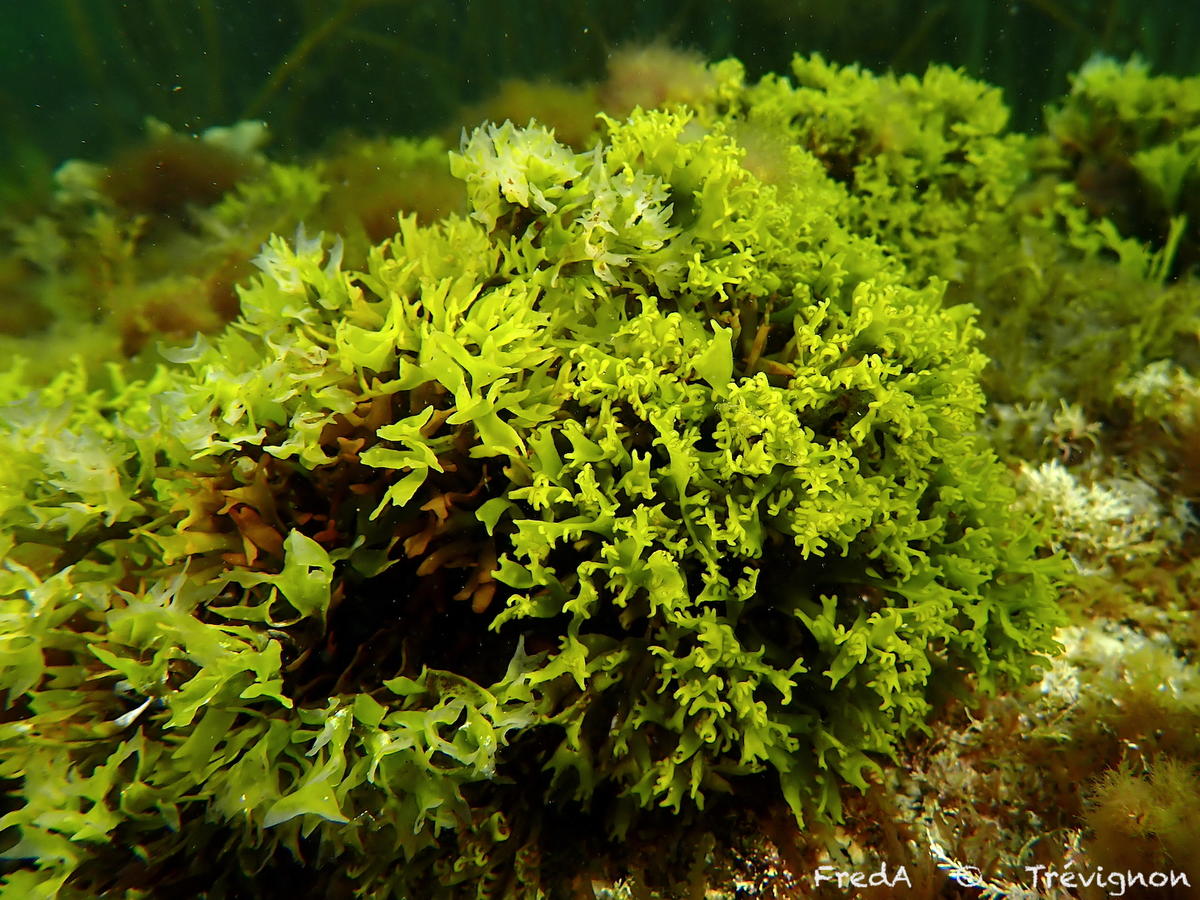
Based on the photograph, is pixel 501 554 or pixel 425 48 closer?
pixel 501 554

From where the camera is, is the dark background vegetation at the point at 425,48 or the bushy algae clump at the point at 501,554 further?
the dark background vegetation at the point at 425,48

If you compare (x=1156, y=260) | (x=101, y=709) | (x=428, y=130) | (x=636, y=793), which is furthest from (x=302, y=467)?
(x=1156, y=260)

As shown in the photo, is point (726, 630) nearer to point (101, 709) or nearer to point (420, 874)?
point (420, 874)

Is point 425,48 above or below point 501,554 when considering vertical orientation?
above
